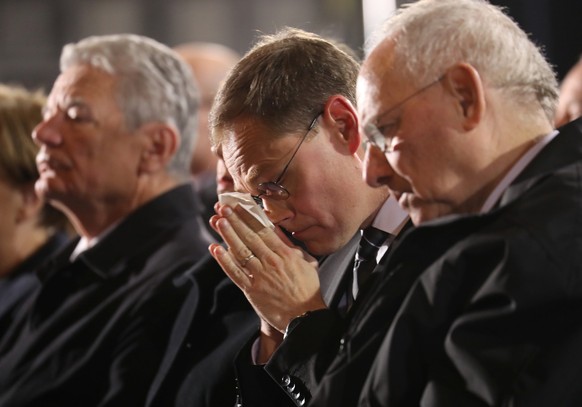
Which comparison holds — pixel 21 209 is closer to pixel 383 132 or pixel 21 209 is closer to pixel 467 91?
pixel 383 132

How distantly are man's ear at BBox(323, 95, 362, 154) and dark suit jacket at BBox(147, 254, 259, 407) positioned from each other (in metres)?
0.69

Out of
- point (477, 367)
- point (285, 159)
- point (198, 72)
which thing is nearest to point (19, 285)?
point (198, 72)

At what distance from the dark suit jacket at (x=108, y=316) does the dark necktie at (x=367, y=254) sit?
746 millimetres

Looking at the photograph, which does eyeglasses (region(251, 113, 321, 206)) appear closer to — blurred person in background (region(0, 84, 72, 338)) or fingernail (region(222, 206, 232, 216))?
fingernail (region(222, 206, 232, 216))

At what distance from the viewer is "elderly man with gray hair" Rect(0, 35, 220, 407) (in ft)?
10.8

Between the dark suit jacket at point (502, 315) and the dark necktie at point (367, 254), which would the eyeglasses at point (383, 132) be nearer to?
the dark suit jacket at point (502, 315)

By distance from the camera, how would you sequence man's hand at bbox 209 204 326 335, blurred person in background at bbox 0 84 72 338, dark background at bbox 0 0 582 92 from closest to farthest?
man's hand at bbox 209 204 326 335 → blurred person in background at bbox 0 84 72 338 → dark background at bbox 0 0 582 92

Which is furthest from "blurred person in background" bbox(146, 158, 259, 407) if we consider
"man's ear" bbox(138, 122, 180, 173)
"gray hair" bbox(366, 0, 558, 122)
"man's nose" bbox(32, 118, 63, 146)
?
"gray hair" bbox(366, 0, 558, 122)

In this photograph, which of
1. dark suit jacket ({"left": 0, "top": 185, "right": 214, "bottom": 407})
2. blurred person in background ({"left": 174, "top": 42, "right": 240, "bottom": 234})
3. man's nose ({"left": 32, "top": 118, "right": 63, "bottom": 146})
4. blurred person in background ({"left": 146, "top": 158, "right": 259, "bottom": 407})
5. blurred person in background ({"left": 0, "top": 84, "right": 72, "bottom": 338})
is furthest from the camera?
blurred person in background ({"left": 174, "top": 42, "right": 240, "bottom": 234})

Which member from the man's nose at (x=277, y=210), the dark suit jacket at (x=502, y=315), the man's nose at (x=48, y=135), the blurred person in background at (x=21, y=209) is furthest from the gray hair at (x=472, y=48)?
the blurred person in background at (x=21, y=209)

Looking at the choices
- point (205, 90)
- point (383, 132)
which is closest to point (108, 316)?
point (383, 132)

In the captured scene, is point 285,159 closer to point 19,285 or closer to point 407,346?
point 407,346

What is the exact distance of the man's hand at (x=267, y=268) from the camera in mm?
2336

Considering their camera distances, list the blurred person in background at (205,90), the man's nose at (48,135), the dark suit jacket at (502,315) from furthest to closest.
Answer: the blurred person in background at (205,90) < the man's nose at (48,135) < the dark suit jacket at (502,315)
